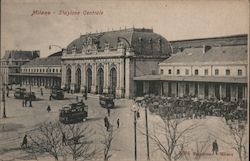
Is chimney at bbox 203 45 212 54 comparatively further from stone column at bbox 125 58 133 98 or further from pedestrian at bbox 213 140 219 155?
pedestrian at bbox 213 140 219 155

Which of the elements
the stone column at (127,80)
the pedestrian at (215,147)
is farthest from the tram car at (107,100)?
the pedestrian at (215,147)

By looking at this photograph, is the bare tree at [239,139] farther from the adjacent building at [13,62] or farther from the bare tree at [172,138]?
the adjacent building at [13,62]

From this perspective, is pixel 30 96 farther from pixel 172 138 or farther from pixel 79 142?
pixel 172 138

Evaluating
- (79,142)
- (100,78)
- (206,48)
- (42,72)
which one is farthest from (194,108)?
(42,72)

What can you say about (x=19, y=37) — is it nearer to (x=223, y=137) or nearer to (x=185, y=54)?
(x=185, y=54)

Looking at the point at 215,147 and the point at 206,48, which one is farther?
the point at 206,48

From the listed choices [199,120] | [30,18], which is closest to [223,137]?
[199,120]

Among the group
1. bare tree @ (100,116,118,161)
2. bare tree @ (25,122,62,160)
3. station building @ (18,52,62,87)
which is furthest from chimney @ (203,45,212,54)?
bare tree @ (25,122,62,160)
